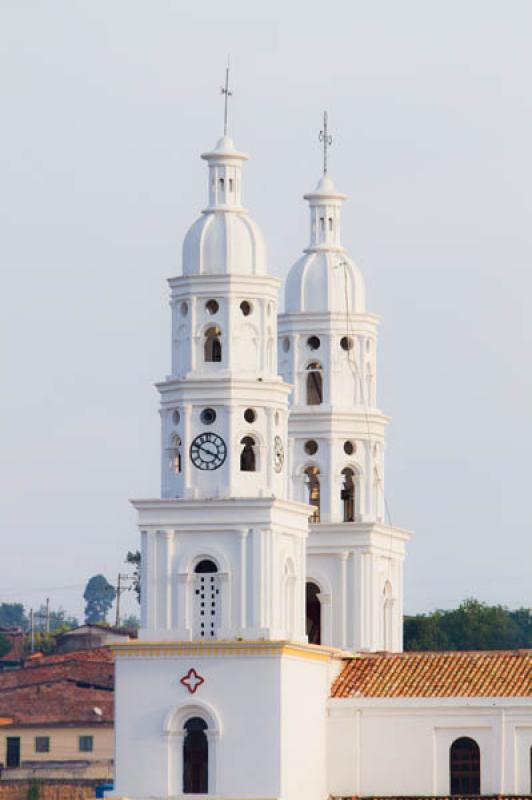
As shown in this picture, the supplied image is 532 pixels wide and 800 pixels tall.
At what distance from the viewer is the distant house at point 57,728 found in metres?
136

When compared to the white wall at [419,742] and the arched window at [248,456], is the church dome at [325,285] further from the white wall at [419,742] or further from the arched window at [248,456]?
the white wall at [419,742]

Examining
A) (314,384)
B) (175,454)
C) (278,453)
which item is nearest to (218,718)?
(175,454)

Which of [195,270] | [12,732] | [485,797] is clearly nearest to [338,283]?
[195,270]

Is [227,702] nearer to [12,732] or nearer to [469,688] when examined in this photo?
[469,688]

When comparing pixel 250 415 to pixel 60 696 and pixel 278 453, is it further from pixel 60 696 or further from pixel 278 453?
pixel 60 696

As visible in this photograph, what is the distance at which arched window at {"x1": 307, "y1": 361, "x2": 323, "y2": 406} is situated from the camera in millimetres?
93000

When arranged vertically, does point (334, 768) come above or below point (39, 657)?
below

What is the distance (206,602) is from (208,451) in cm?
381

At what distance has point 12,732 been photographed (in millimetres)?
140250

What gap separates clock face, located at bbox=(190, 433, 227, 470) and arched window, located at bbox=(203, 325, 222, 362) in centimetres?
212

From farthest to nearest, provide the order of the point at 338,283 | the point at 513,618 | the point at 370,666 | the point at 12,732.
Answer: the point at 513,618
the point at 12,732
the point at 338,283
the point at 370,666

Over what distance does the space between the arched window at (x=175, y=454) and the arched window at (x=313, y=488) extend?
9.67m

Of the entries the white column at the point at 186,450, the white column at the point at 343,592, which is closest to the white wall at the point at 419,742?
the white column at the point at 343,592

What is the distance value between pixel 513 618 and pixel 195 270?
3262 inches
